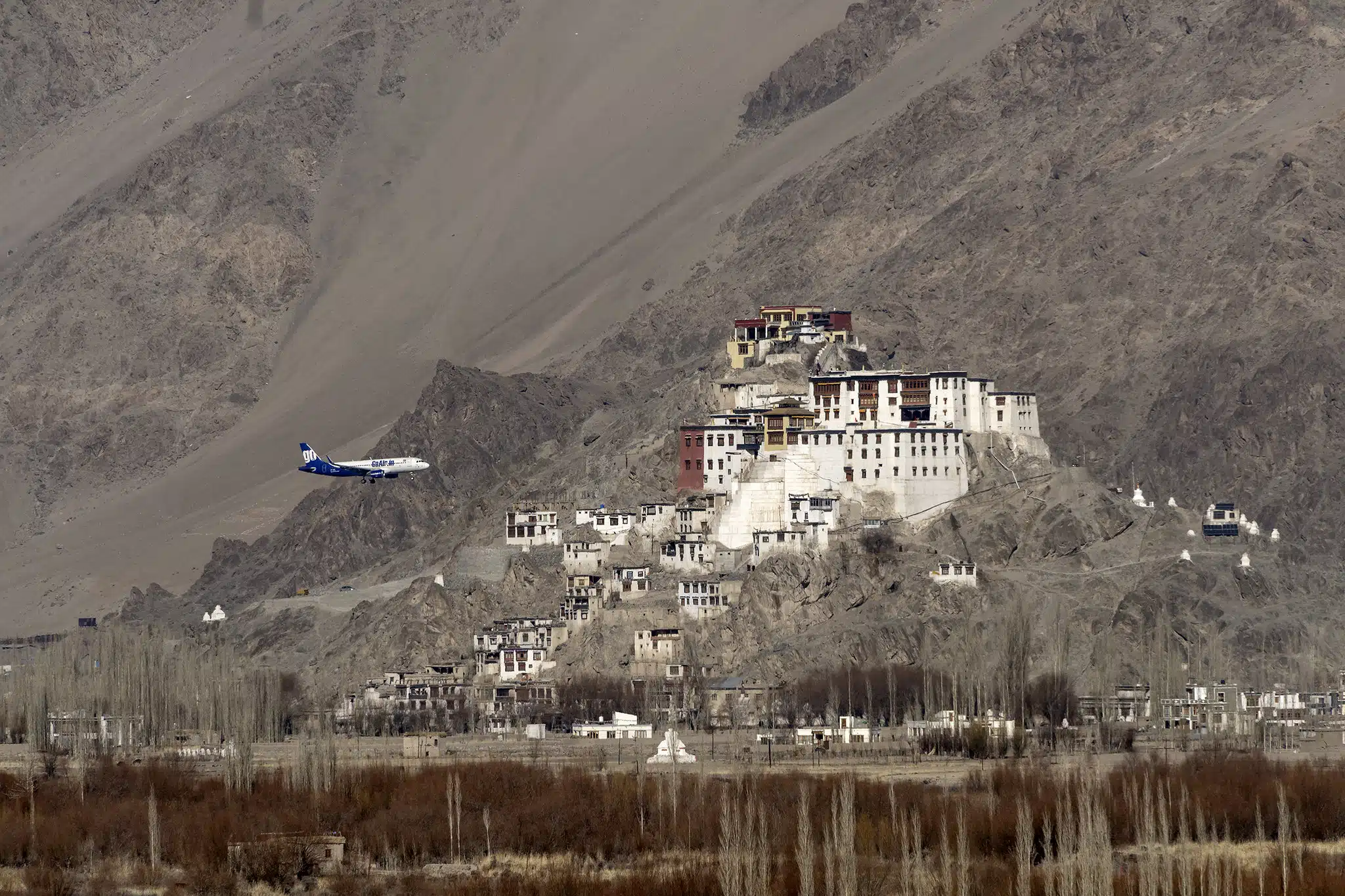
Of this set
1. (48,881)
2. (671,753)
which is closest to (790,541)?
(671,753)

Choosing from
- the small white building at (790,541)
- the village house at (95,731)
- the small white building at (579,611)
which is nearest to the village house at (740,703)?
the small white building at (790,541)

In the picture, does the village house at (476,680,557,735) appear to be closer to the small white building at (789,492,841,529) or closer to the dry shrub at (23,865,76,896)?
the small white building at (789,492,841,529)

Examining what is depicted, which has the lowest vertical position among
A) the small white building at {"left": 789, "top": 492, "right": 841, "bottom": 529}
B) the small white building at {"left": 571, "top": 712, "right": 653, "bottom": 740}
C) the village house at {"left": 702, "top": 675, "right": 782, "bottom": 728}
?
the small white building at {"left": 571, "top": 712, "right": 653, "bottom": 740}

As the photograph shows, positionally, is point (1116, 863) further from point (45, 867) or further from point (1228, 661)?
point (1228, 661)

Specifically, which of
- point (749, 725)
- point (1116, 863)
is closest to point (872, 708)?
point (749, 725)

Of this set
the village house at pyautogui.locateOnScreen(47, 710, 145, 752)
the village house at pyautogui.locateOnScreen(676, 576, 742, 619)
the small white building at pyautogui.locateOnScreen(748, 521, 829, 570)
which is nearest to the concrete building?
the village house at pyautogui.locateOnScreen(676, 576, 742, 619)

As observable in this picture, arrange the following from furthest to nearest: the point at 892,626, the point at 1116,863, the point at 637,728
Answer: the point at 892,626, the point at 637,728, the point at 1116,863

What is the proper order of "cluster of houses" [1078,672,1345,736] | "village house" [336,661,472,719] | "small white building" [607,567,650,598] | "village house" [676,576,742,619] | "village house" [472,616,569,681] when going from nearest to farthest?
"cluster of houses" [1078,672,1345,736] → "village house" [676,576,742,619] → "village house" [336,661,472,719] → "village house" [472,616,569,681] → "small white building" [607,567,650,598]
